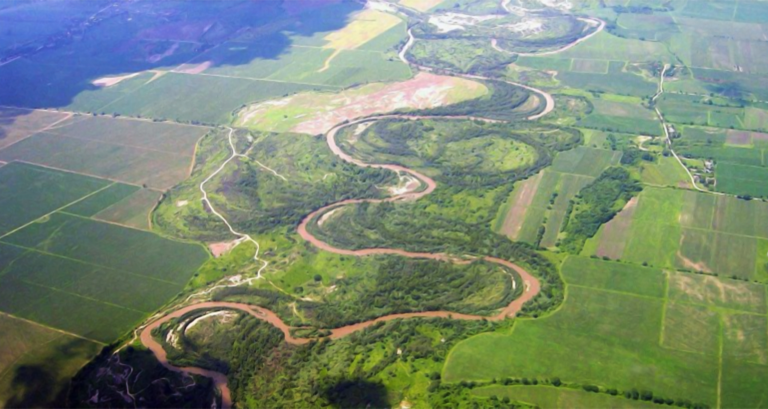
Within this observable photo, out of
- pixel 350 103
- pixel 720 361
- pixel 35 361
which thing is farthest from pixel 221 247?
pixel 720 361

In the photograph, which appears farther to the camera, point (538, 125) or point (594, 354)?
point (538, 125)

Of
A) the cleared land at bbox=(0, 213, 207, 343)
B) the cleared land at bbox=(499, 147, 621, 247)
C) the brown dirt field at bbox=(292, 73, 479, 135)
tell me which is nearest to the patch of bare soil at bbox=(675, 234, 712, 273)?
the cleared land at bbox=(499, 147, 621, 247)

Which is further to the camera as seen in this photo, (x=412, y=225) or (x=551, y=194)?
(x=551, y=194)

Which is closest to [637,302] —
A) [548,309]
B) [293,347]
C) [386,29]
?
[548,309]

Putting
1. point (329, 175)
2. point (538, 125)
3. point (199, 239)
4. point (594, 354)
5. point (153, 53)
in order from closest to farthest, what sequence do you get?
point (594, 354), point (199, 239), point (329, 175), point (538, 125), point (153, 53)

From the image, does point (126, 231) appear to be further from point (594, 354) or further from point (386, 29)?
point (386, 29)

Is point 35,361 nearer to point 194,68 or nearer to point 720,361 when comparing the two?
point 720,361

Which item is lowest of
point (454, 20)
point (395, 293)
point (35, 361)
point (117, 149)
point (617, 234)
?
point (617, 234)
